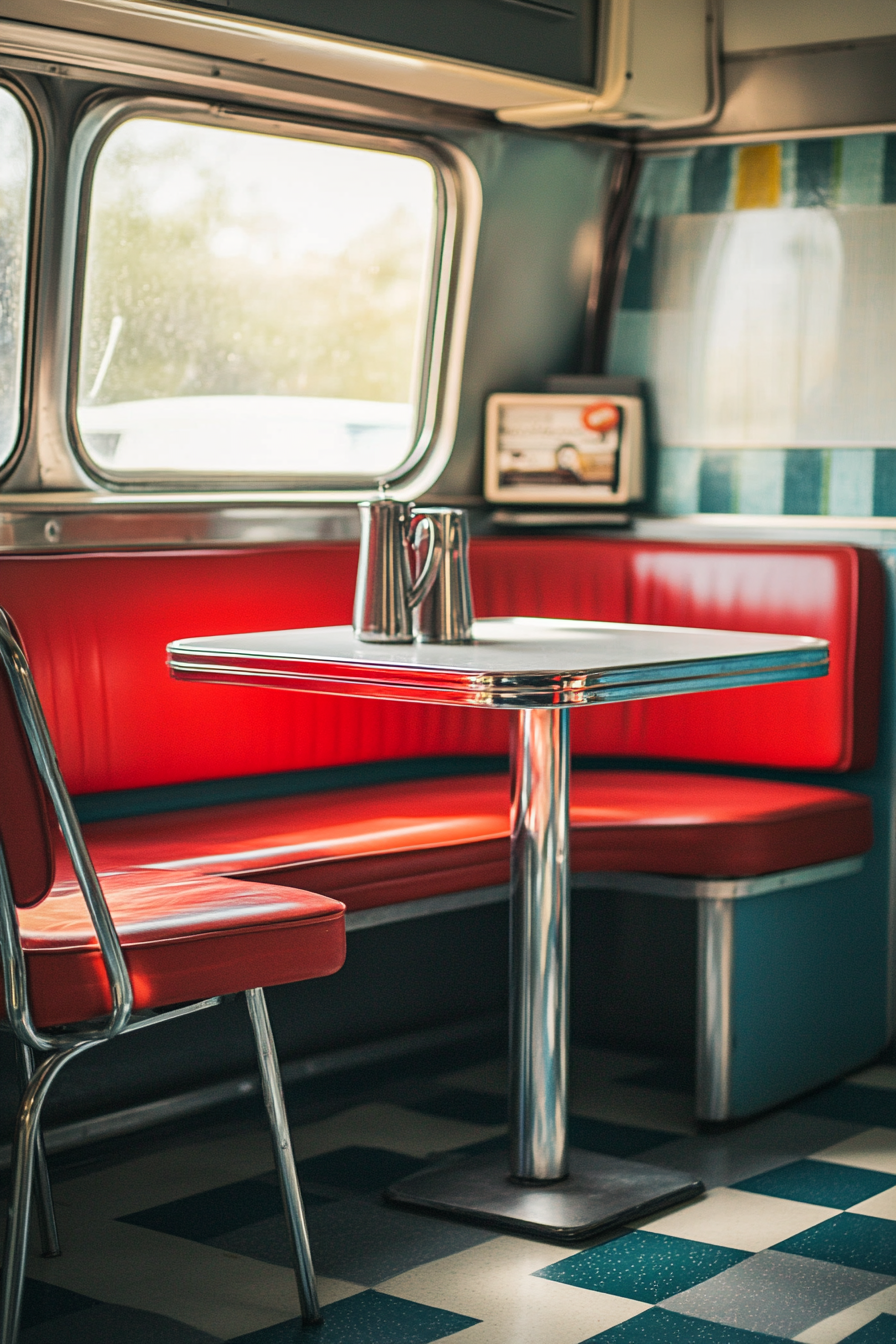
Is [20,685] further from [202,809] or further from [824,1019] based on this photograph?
[824,1019]

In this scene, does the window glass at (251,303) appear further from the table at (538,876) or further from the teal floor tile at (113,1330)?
the teal floor tile at (113,1330)

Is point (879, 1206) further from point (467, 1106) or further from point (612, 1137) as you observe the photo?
point (467, 1106)

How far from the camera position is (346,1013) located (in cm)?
379

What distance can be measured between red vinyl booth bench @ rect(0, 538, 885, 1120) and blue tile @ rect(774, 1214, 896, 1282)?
0.55 meters

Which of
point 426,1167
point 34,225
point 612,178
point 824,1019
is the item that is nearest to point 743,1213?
point 426,1167

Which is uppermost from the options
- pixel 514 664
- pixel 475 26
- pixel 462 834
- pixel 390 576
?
pixel 475 26

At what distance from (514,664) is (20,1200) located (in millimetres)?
1028

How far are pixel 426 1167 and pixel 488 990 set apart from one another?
928mm

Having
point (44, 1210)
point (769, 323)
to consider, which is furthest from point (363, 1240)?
point (769, 323)

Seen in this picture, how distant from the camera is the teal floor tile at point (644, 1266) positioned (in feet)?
8.71

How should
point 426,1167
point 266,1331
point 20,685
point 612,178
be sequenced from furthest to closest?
point 612,178, point 426,1167, point 266,1331, point 20,685

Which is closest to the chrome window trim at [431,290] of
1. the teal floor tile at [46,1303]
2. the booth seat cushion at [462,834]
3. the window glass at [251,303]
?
the window glass at [251,303]

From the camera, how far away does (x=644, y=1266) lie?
2.73 m

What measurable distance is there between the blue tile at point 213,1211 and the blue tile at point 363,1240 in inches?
1.4
